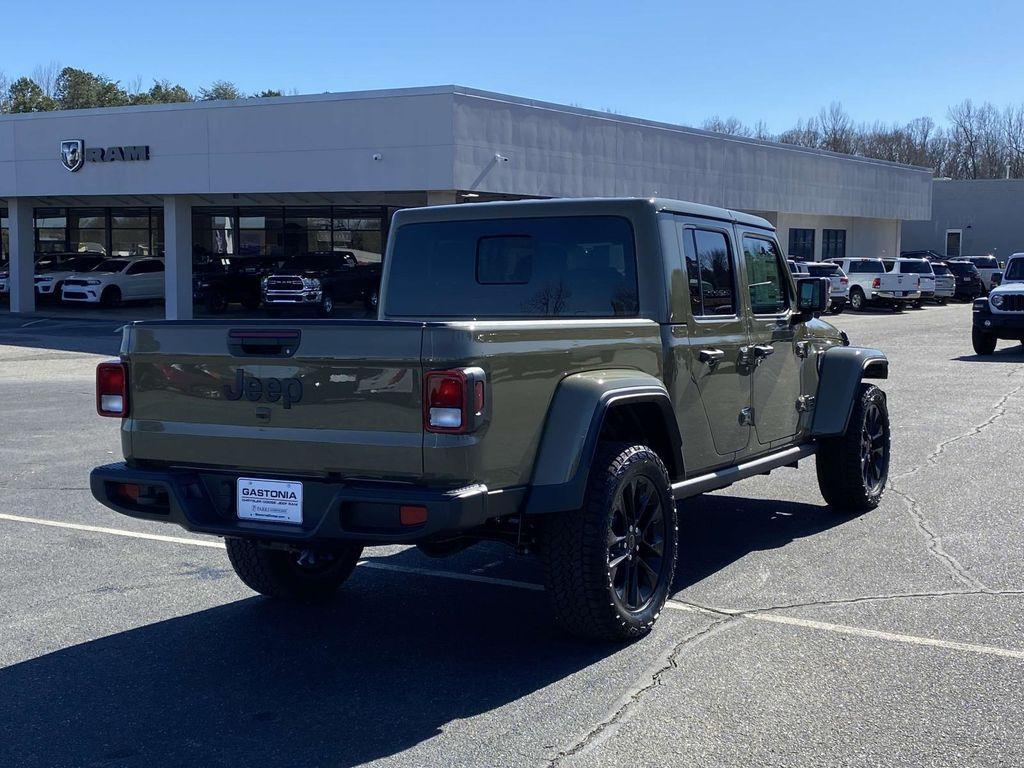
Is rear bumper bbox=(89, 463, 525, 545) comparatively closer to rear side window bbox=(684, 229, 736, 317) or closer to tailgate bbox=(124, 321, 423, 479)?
tailgate bbox=(124, 321, 423, 479)

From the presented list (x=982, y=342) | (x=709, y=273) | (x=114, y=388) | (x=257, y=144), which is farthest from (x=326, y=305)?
(x=114, y=388)

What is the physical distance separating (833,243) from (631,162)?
20716mm

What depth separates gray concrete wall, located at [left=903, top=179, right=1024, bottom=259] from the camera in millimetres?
66312

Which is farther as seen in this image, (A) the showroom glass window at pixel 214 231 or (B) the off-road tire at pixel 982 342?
(A) the showroom glass window at pixel 214 231

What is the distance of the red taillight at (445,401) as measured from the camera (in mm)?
4570

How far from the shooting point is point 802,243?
48.9 meters

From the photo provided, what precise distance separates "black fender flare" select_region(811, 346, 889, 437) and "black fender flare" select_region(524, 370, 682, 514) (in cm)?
300

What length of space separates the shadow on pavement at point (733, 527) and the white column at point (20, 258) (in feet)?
100

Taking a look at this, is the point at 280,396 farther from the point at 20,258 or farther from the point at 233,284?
the point at 20,258

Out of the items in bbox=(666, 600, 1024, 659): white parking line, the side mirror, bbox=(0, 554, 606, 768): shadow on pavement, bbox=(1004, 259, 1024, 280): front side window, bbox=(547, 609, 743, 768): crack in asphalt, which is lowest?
bbox=(0, 554, 606, 768): shadow on pavement

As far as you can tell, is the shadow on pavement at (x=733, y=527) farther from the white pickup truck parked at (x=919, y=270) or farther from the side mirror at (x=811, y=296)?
the white pickup truck parked at (x=919, y=270)

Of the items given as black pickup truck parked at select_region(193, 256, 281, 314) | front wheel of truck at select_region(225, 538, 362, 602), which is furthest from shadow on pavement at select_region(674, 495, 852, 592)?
black pickup truck parked at select_region(193, 256, 281, 314)

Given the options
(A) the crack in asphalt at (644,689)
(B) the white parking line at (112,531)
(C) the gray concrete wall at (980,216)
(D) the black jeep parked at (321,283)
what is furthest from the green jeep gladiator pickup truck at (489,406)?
(C) the gray concrete wall at (980,216)

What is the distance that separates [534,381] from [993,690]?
2.27m
